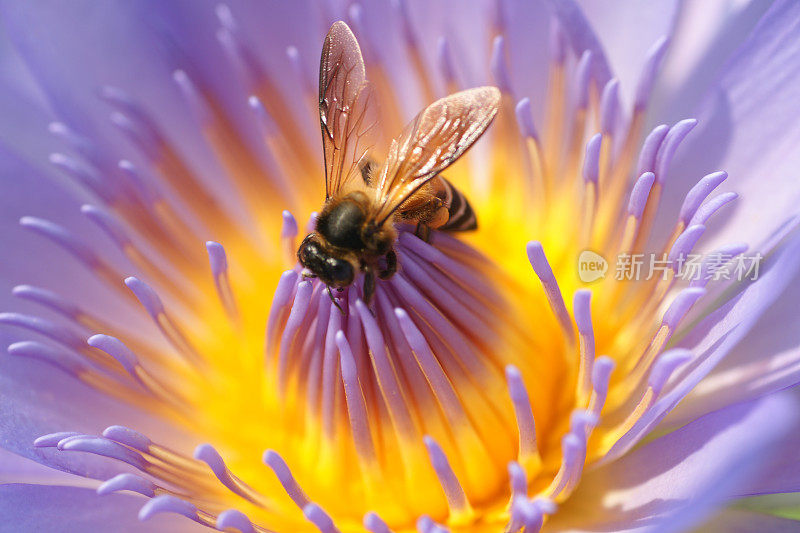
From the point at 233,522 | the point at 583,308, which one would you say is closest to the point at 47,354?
the point at 233,522

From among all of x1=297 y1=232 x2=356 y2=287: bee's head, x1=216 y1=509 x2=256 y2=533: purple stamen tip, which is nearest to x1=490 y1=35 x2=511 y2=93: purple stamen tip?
x1=297 y1=232 x2=356 y2=287: bee's head

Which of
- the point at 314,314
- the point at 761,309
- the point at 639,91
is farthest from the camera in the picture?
the point at 639,91

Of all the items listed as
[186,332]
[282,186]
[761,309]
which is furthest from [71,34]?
[761,309]

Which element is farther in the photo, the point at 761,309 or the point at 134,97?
the point at 134,97

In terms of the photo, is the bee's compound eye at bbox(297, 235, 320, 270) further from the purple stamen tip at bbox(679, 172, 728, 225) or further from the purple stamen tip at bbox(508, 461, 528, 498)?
the purple stamen tip at bbox(679, 172, 728, 225)

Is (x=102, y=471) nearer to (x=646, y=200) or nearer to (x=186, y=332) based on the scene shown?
(x=186, y=332)

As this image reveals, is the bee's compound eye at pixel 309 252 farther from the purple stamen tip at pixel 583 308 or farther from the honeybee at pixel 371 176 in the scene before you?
the purple stamen tip at pixel 583 308

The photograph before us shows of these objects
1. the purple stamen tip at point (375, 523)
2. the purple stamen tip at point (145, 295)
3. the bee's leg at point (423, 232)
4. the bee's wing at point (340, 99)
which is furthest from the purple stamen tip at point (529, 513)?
the purple stamen tip at point (145, 295)
